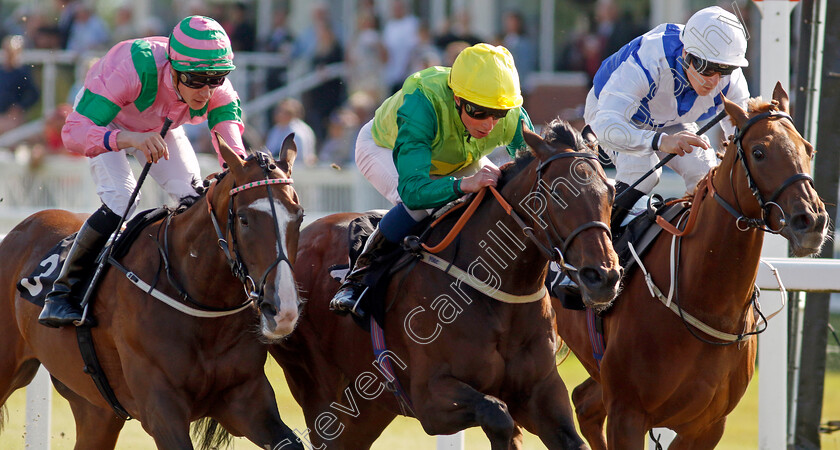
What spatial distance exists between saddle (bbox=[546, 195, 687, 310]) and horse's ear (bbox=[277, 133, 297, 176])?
1198 millimetres

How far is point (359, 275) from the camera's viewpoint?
4.37m

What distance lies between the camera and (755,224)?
380 cm

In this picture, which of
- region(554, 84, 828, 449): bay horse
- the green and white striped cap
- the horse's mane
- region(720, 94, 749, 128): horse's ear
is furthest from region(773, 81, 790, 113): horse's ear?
the green and white striped cap

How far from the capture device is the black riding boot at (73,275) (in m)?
4.36

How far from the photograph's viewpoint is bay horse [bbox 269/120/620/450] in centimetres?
360

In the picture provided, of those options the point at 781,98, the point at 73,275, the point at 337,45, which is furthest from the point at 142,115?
the point at 337,45

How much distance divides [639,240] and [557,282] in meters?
0.39

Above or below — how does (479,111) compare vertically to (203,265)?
above

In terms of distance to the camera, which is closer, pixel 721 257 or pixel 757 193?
pixel 757 193

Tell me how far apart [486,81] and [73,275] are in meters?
1.90

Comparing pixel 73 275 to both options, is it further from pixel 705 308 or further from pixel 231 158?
pixel 705 308

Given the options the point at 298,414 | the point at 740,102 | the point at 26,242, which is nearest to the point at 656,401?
the point at 740,102

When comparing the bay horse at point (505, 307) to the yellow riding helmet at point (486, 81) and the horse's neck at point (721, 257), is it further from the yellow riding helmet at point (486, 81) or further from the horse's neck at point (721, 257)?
the horse's neck at point (721, 257)

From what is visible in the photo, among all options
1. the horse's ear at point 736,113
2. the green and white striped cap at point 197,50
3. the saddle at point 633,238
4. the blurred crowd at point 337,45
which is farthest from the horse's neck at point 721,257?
the blurred crowd at point 337,45
